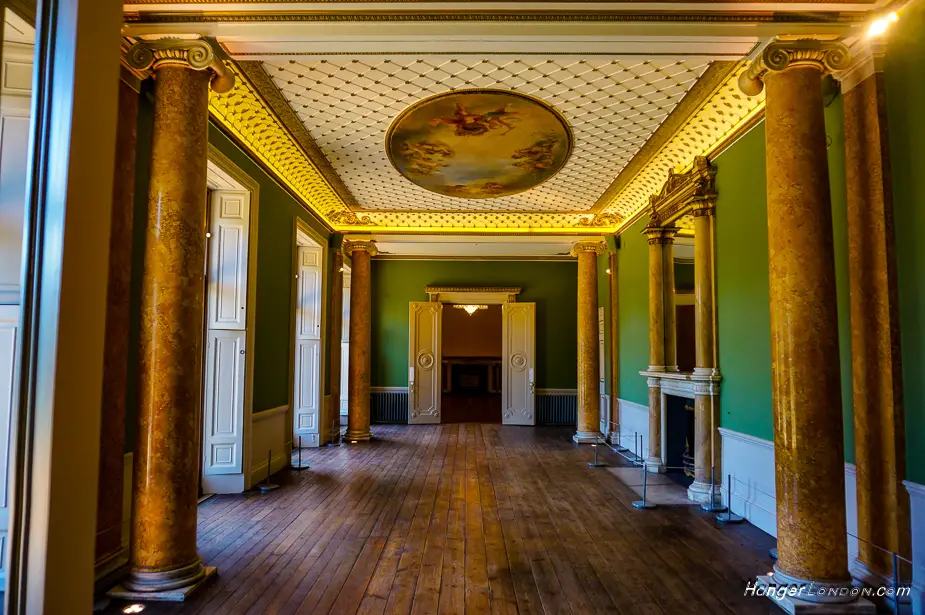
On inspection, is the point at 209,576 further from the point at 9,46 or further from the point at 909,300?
the point at 909,300

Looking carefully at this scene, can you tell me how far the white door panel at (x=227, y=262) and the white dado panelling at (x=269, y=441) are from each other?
4.32 ft

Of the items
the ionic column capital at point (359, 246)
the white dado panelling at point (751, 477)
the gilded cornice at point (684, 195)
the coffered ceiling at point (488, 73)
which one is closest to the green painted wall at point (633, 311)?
the coffered ceiling at point (488, 73)

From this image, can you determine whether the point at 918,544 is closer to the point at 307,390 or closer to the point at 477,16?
the point at 477,16

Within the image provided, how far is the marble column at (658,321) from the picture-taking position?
26.4ft

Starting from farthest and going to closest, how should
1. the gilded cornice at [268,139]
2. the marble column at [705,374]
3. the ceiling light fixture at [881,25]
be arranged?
the marble column at [705,374] < the gilded cornice at [268,139] < the ceiling light fixture at [881,25]

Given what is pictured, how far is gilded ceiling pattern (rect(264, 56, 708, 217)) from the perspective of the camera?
501cm

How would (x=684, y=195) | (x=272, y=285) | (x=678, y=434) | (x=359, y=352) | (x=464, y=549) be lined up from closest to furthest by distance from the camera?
(x=464, y=549), (x=684, y=195), (x=272, y=285), (x=678, y=434), (x=359, y=352)

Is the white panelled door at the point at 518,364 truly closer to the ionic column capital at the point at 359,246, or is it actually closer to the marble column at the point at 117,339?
the ionic column capital at the point at 359,246

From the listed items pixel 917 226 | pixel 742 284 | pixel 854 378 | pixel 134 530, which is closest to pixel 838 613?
pixel 854 378

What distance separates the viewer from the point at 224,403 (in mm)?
6270

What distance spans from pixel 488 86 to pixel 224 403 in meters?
4.48

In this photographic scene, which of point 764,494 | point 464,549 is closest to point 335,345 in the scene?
point 464,549

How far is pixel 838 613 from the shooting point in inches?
132

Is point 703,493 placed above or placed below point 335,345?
below
